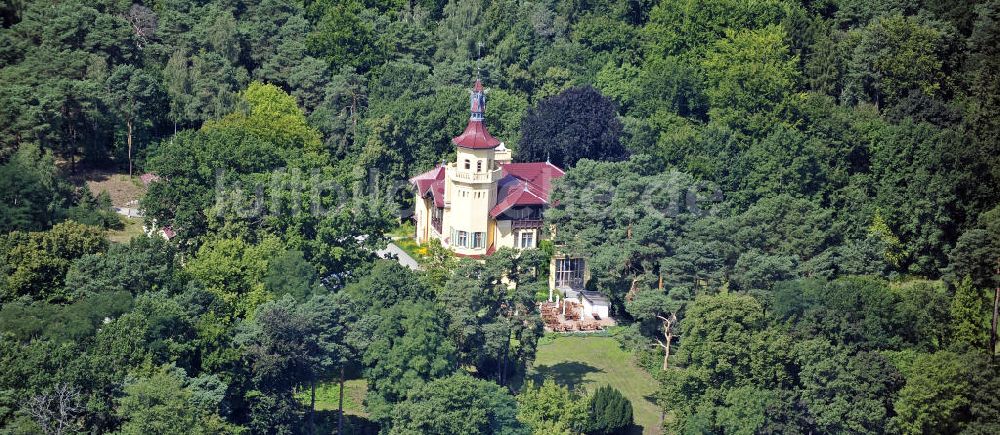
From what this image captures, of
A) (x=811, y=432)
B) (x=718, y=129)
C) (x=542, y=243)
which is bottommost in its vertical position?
(x=811, y=432)

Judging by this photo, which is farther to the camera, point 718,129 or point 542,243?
point 718,129

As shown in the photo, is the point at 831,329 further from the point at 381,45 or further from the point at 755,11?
the point at 381,45

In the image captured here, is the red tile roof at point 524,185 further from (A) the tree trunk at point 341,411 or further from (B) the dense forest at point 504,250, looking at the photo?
(A) the tree trunk at point 341,411

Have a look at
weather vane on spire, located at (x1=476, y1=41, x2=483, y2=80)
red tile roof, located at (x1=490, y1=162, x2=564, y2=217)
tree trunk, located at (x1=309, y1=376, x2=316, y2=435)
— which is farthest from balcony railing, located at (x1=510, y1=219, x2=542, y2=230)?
tree trunk, located at (x1=309, y1=376, x2=316, y2=435)

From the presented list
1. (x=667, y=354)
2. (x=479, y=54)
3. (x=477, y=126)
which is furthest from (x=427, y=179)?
(x=667, y=354)

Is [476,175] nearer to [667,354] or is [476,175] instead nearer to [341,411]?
[667,354]

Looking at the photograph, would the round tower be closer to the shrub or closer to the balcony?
the balcony

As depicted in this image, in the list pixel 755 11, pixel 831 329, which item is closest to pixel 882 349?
pixel 831 329

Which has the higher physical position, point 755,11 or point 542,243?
point 755,11
